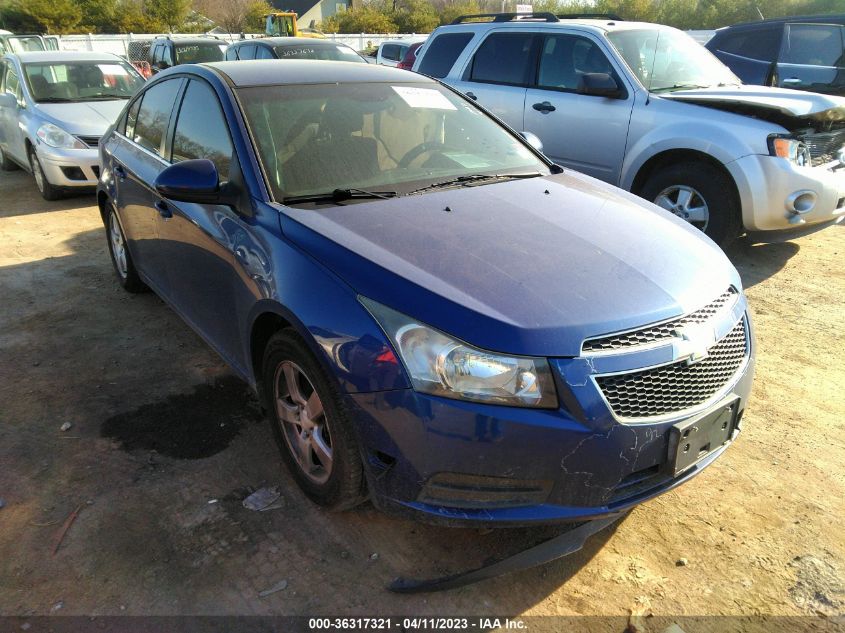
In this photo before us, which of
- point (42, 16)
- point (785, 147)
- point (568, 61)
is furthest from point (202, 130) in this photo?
point (42, 16)

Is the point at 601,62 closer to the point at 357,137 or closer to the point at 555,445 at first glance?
the point at 357,137

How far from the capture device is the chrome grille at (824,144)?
5.20 meters

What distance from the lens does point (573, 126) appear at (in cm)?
620

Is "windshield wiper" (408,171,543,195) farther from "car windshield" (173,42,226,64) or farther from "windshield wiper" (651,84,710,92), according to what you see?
"car windshield" (173,42,226,64)

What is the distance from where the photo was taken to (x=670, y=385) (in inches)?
85.5

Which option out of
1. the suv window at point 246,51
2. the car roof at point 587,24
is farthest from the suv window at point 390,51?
the car roof at point 587,24

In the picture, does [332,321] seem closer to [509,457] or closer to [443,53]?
[509,457]

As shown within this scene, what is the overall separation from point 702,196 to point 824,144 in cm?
102

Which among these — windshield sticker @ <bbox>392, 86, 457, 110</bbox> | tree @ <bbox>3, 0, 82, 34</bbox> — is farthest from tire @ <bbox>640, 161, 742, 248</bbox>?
tree @ <bbox>3, 0, 82, 34</bbox>

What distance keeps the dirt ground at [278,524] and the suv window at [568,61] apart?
3.22m

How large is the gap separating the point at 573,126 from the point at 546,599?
486 centimetres

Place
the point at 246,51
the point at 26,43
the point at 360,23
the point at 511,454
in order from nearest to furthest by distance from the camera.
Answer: the point at 511,454, the point at 246,51, the point at 26,43, the point at 360,23

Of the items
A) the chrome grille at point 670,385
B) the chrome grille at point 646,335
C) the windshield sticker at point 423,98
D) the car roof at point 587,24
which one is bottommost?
the chrome grille at point 670,385

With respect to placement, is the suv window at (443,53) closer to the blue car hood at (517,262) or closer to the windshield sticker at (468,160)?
the windshield sticker at (468,160)
